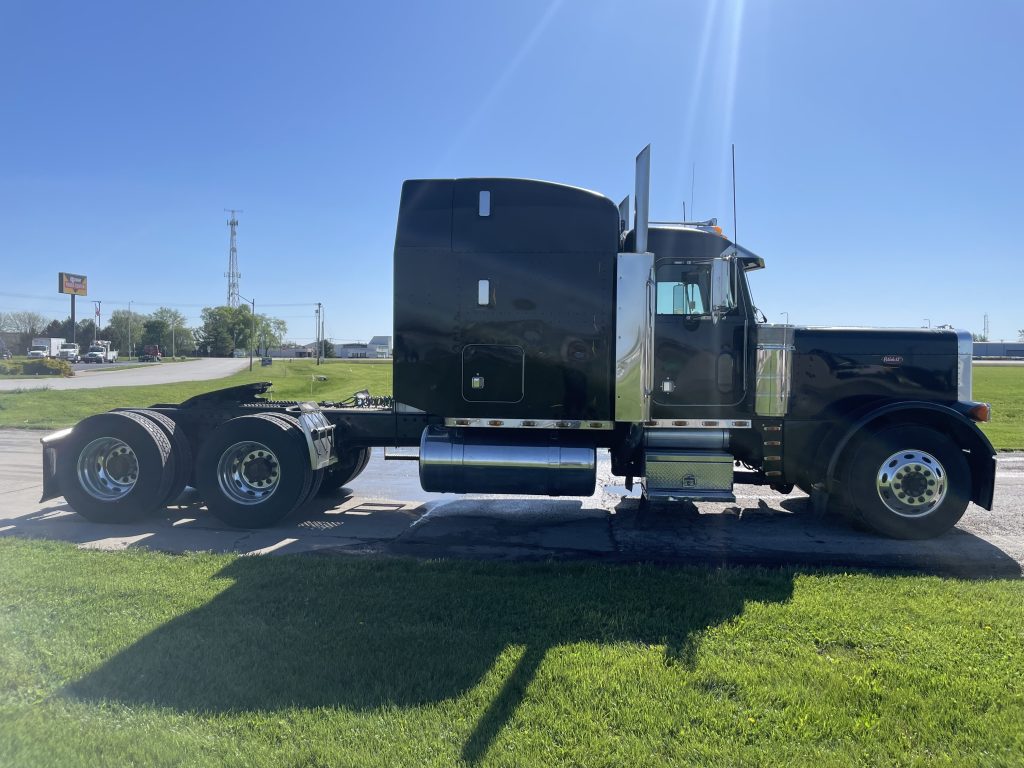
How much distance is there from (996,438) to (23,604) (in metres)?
17.8

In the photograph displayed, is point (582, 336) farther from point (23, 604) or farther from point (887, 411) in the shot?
point (23, 604)

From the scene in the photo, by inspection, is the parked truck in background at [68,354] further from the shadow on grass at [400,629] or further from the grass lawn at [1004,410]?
the shadow on grass at [400,629]

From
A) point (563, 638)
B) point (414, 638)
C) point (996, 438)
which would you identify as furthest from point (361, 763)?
point (996, 438)

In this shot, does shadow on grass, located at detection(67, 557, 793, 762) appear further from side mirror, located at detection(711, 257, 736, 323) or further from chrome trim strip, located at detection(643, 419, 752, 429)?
side mirror, located at detection(711, 257, 736, 323)

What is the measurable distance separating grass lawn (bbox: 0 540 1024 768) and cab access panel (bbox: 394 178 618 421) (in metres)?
2.08

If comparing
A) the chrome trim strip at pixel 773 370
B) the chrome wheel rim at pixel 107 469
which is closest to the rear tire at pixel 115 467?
the chrome wheel rim at pixel 107 469

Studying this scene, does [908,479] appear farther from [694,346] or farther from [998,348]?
[998,348]

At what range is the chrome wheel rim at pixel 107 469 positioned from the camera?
24.0ft

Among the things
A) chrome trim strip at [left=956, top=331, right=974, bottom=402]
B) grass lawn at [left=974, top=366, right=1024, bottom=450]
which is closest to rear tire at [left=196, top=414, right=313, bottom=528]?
chrome trim strip at [left=956, top=331, right=974, bottom=402]

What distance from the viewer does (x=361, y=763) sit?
9.18 feet

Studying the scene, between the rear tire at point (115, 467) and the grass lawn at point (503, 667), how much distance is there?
1887 millimetres

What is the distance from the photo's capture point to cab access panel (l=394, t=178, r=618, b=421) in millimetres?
6680

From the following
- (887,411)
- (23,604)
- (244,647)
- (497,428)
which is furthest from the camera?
(497,428)

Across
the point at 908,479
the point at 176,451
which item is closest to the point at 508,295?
the point at 176,451
